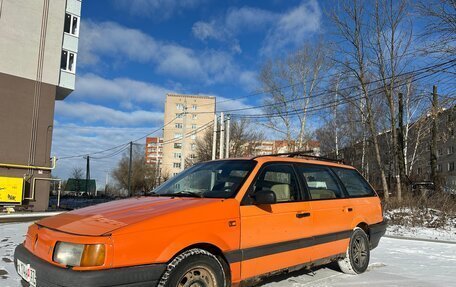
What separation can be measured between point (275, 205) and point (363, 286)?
1875 mm

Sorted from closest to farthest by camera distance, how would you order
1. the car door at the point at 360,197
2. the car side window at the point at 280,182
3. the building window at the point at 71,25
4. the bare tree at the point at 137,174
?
1. the car side window at the point at 280,182
2. the car door at the point at 360,197
3. the building window at the point at 71,25
4. the bare tree at the point at 137,174

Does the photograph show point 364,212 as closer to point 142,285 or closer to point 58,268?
point 142,285

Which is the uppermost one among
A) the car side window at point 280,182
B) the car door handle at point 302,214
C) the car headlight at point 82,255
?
the car side window at point 280,182

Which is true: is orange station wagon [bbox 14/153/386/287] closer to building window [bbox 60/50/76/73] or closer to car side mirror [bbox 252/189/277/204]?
car side mirror [bbox 252/189/277/204]

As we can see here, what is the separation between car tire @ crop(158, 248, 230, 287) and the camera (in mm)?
3592

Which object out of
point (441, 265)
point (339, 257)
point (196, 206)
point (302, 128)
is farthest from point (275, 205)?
point (302, 128)

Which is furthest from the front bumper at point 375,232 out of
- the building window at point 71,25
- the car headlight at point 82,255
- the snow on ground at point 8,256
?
the building window at point 71,25

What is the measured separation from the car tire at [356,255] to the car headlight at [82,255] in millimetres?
4029

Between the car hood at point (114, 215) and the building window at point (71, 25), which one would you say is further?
Answer: the building window at point (71, 25)

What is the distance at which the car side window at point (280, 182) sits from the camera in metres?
4.87

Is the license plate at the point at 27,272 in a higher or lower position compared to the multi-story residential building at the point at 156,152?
lower

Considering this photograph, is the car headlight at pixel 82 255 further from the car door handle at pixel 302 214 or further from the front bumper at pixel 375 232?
the front bumper at pixel 375 232

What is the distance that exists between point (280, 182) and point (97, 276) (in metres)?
2.65

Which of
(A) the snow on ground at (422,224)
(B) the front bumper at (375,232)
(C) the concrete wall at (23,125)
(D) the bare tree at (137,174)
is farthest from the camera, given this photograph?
(D) the bare tree at (137,174)
